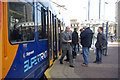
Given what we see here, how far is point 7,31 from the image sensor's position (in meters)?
2.68

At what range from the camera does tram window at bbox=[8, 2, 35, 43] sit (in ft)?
9.39

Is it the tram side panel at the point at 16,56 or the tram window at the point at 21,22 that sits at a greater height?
the tram window at the point at 21,22

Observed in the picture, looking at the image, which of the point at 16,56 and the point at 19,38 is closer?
the point at 16,56

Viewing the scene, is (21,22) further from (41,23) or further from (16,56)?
(41,23)

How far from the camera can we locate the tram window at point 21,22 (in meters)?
2.86

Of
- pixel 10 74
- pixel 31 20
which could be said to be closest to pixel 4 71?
pixel 10 74

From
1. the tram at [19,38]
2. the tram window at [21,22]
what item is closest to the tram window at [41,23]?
the tram at [19,38]

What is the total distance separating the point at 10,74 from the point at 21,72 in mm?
483

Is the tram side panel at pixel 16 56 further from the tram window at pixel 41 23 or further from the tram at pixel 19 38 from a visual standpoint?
the tram window at pixel 41 23

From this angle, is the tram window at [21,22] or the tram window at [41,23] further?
the tram window at [41,23]

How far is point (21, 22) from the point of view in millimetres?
3283

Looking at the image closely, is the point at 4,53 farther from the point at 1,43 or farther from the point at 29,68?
the point at 29,68

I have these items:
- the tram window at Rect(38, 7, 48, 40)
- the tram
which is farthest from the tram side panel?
the tram window at Rect(38, 7, 48, 40)

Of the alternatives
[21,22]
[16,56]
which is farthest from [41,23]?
[16,56]
